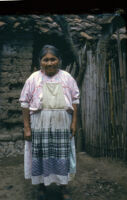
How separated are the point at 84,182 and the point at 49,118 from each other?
54.2 inches

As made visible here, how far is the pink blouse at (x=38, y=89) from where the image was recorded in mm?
2487

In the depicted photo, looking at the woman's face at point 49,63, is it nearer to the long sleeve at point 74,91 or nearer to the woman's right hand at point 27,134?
the long sleeve at point 74,91

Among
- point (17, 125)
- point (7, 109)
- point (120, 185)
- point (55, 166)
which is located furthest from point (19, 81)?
point (120, 185)

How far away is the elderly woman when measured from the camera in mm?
2496

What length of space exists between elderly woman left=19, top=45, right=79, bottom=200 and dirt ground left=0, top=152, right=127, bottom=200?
50 centimetres

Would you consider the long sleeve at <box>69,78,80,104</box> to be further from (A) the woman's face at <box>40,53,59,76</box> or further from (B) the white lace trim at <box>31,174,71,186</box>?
(B) the white lace trim at <box>31,174,71,186</box>

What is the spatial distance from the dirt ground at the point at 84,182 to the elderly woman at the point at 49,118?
1.64 ft

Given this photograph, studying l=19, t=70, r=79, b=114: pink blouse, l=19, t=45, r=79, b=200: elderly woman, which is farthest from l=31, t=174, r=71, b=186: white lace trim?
l=19, t=70, r=79, b=114: pink blouse

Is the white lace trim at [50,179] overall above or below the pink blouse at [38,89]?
below

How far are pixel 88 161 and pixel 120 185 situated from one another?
3.14 feet

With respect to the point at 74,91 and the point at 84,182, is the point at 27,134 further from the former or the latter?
the point at 84,182

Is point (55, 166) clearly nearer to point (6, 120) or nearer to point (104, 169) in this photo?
point (104, 169)

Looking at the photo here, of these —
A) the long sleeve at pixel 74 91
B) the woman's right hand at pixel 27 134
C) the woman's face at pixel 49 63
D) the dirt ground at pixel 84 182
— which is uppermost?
the woman's face at pixel 49 63

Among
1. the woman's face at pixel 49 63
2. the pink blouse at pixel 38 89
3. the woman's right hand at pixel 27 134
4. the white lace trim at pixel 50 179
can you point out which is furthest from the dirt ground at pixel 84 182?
the woman's face at pixel 49 63
